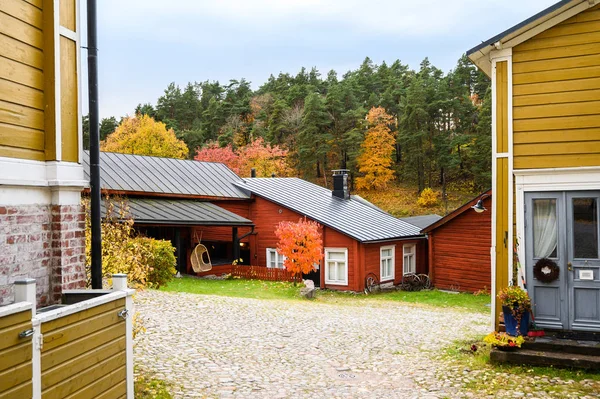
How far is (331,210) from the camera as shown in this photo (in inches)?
1010

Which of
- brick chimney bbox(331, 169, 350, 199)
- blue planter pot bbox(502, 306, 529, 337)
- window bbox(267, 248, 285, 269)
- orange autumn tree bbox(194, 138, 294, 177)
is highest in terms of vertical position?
orange autumn tree bbox(194, 138, 294, 177)

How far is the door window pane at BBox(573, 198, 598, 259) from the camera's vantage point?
27.4 feet

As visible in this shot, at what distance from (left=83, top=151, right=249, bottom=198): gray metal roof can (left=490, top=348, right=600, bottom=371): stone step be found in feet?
60.1

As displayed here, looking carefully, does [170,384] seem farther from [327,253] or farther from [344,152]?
[344,152]

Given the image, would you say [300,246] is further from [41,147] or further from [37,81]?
[37,81]

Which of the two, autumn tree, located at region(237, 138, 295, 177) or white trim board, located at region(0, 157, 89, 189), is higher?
autumn tree, located at region(237, 138, 295, 177)

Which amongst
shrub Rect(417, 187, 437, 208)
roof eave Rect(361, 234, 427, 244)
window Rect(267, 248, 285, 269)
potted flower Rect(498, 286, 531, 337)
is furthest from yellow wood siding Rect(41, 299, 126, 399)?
shrub Rect(417, 187, 437, 208)

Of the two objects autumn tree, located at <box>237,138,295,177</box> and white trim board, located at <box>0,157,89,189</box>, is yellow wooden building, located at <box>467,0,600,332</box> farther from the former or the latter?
autumn tree, located at <box>237,138,295,177</box>

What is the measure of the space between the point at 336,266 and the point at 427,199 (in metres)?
25.0

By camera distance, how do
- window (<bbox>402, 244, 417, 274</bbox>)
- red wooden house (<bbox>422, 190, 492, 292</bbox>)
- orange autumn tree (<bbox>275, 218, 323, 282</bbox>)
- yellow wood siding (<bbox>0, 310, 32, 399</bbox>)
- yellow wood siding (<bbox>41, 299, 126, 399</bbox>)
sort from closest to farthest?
1. yellow wood siding (<bbox>0, 310, 32, 399</bbox>)
2. yellow wood siding (<bbox>41, 299, 126, 399</bbox>)
3. orange autumn tree (<bbox>275, 218, 323, 282</bbox>)
4. red wooden house (<bbox>422, 190, 492, 292</bbox>)
5. window (<bbox>402, 244, 417, 274</bbox>)

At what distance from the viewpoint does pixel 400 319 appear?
13.9 meters

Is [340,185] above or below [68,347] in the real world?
above

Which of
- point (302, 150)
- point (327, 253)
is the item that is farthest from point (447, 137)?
point (327, 253)

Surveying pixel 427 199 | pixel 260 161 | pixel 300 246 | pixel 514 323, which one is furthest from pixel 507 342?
pixel 427 199
